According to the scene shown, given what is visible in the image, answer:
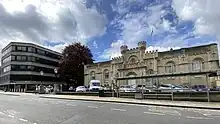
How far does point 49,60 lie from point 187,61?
61.3 metres

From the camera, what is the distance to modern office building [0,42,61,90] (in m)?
78.8

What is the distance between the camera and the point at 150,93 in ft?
83.4

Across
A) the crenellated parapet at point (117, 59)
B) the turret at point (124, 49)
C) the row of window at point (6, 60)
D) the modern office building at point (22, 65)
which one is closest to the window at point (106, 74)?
the crenellated parapet at point (117, 59)

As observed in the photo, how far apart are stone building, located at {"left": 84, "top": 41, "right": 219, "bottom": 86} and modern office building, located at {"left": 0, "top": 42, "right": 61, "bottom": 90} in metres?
19.4

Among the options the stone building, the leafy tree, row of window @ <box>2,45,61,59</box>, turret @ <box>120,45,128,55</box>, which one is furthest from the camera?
row of window @ <box>2,45,61,59</box>

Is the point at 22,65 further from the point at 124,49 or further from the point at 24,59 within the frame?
the point at 124,49

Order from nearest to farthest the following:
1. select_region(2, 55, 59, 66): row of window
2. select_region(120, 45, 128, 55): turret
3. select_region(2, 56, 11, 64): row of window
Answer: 1. select_region(120, 45, 128, 55): turret
2. select_region(2, 55, 59, 66): row of window
3. select_region(2, 56, 11, 64): row of window

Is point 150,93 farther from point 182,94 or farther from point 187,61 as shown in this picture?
point 187,61

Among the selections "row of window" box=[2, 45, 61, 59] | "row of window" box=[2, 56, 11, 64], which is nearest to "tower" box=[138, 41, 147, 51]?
"row of window" box=[2, 45, 61, 59]

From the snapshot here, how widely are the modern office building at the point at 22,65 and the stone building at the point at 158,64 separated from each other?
63.5 feet

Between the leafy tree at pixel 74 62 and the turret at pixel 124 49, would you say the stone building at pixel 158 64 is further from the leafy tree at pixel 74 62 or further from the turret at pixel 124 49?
the leafy tree at pixel 74 62

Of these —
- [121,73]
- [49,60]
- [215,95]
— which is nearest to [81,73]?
[121,73]

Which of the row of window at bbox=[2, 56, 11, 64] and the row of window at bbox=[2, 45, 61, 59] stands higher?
the row of window at bbox=[2, 45, 61, 59]

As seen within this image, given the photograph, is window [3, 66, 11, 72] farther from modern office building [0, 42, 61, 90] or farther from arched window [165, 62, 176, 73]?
arched window [165, 62, 176, 73]
